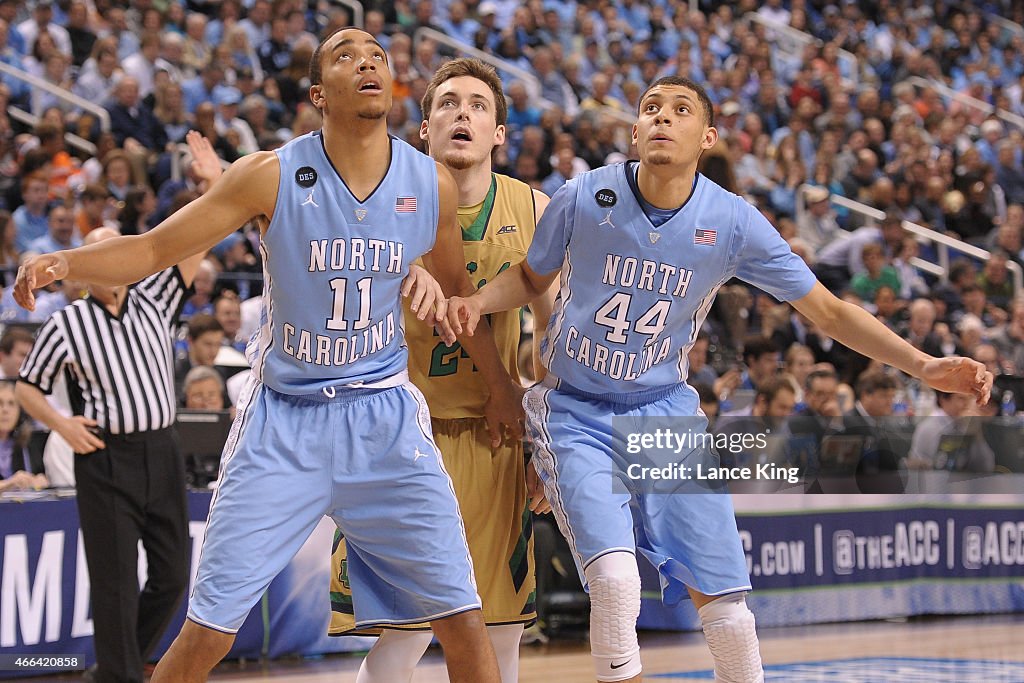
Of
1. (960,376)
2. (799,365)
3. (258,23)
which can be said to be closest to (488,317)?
(960,376)

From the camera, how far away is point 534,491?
202 inches

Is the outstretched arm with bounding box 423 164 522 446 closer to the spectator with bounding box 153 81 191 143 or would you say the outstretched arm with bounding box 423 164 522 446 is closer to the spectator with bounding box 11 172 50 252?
the spectator with bounding box 11 172 50 252

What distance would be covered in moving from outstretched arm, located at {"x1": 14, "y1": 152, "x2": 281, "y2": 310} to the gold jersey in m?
0.99

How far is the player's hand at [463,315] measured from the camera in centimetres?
437

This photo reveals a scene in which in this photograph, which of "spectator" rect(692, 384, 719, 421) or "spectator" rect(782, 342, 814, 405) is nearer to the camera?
"spectator" rect(692, 384, 719, 421)

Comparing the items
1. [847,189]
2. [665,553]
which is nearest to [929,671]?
[665,553]

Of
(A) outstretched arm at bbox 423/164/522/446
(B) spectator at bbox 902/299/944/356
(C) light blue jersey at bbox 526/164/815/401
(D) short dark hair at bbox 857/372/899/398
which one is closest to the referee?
(A) outstretched arm at bbox 423/164/522/446

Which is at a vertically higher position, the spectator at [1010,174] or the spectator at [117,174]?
the spectator at [1010,174]

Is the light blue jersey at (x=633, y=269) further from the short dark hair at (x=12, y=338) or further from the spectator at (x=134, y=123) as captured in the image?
the spectator at (x=134, y=123)

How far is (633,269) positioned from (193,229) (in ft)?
4.81

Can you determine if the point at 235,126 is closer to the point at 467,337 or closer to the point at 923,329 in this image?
the point at 923,329

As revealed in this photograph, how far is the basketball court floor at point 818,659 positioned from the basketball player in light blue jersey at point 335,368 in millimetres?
3028

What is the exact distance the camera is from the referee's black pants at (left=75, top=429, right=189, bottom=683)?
20.7 ft

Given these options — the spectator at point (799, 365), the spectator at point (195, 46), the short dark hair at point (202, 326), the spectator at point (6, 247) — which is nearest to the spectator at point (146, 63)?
the spectator at point (195, 46)
